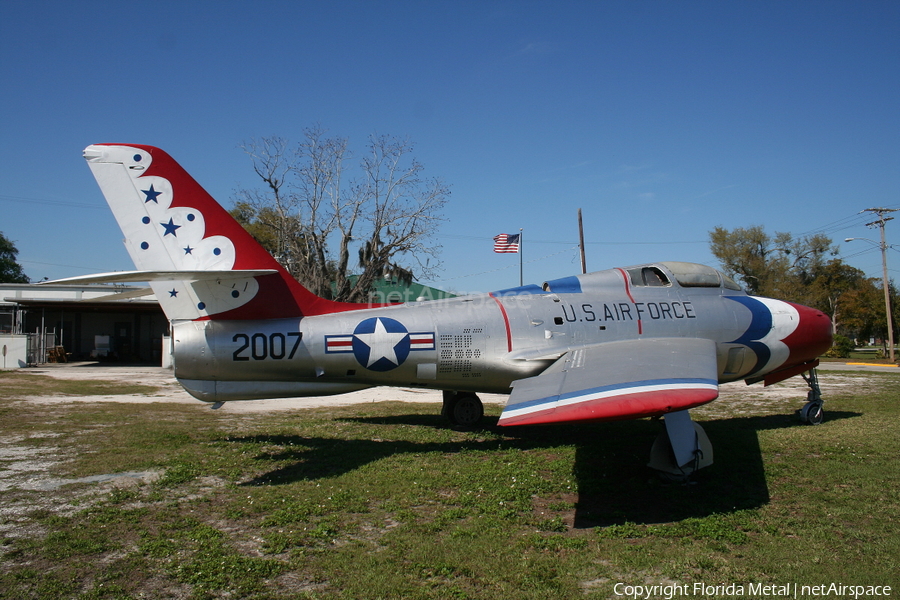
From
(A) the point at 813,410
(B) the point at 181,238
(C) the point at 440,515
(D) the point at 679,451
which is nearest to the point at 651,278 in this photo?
(D) the point at 679,451

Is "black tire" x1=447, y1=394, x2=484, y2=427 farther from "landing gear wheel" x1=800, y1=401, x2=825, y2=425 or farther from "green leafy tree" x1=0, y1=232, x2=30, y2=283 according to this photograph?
"green leafy tree" x1=0, y1=232, x2=30, y2=283

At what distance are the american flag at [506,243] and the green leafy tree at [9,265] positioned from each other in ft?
269

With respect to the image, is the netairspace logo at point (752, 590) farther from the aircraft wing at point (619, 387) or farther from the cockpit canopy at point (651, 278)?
the cockpit canopy at point (651, 278)

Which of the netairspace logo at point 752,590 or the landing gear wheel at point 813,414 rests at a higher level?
the landing gear wheel at point 813,414

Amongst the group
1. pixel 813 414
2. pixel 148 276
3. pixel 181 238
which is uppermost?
pixel 181 238

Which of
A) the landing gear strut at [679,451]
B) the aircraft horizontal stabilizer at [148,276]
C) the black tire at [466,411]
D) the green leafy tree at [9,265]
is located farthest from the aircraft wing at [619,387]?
the green leafy tree at [9,265]

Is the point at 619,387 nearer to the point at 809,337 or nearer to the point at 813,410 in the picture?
the point at 809,337

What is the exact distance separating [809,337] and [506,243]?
79.7ft

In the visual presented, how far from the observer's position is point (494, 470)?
7.86 m

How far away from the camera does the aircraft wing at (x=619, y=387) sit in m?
5.67

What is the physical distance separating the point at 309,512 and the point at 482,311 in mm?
4692

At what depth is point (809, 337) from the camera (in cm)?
1028

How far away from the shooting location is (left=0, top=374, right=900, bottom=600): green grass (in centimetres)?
453

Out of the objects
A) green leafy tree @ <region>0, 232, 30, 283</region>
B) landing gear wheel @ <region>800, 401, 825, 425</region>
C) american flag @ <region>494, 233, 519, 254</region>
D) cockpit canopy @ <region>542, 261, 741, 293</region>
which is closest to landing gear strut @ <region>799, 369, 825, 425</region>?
landing gear wheel @ <region>800, 401, 825, 425</region>
